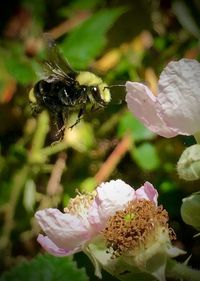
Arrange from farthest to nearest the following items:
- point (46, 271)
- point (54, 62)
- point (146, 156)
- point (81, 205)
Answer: point (146, 156) < point (54, 62) < point (46, 271) < point (81, 205)

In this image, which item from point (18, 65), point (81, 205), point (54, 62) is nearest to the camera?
point (81, 205)

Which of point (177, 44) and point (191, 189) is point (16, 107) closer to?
point (177, 44)

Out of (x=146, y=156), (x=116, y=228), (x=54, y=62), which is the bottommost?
(x=146, y=156)

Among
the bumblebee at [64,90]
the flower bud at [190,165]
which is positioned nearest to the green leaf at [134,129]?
the bumblebee at [64,90]

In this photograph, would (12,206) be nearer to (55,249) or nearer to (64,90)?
(64,90)

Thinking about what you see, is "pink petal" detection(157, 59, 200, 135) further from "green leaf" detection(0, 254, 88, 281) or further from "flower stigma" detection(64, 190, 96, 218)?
"green leaf" detection(0, 254, 88, 281)

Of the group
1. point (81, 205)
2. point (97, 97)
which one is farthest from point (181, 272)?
point (97, 97)
